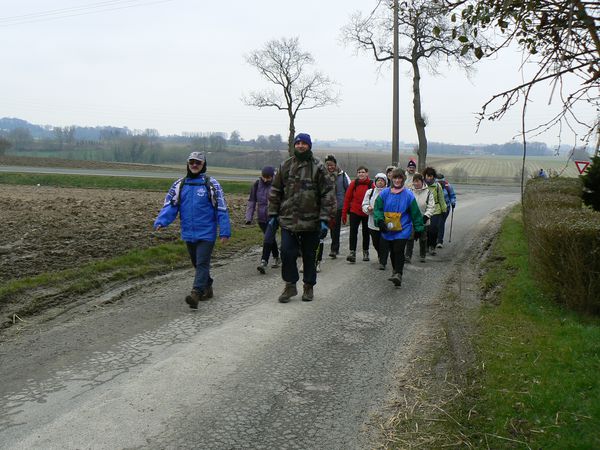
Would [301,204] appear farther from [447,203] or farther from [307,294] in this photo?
[447,203]

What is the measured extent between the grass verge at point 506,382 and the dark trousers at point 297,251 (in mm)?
1875

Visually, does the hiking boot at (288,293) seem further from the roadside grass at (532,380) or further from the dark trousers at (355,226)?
the dark trousers at (355,226)

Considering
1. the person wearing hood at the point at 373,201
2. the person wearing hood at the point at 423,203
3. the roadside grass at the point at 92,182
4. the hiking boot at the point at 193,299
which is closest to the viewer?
the hiking boot at the point at 193,299

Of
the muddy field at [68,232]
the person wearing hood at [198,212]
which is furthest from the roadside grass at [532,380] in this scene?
the muddy field at [68,232]

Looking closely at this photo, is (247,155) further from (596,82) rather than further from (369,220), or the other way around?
(596,82)

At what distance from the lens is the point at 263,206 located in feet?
34.7

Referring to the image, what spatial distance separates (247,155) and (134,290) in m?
54.7

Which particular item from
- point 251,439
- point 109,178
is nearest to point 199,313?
point 251,439

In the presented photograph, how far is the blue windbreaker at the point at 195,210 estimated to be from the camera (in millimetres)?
7809

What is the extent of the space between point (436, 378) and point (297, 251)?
3.19 metres

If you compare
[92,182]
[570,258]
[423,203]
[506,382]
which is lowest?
[92,182]

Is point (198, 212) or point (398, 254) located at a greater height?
point (198, 212)

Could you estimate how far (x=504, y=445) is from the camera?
405cm

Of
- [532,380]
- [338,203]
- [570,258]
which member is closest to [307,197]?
[570,258]
